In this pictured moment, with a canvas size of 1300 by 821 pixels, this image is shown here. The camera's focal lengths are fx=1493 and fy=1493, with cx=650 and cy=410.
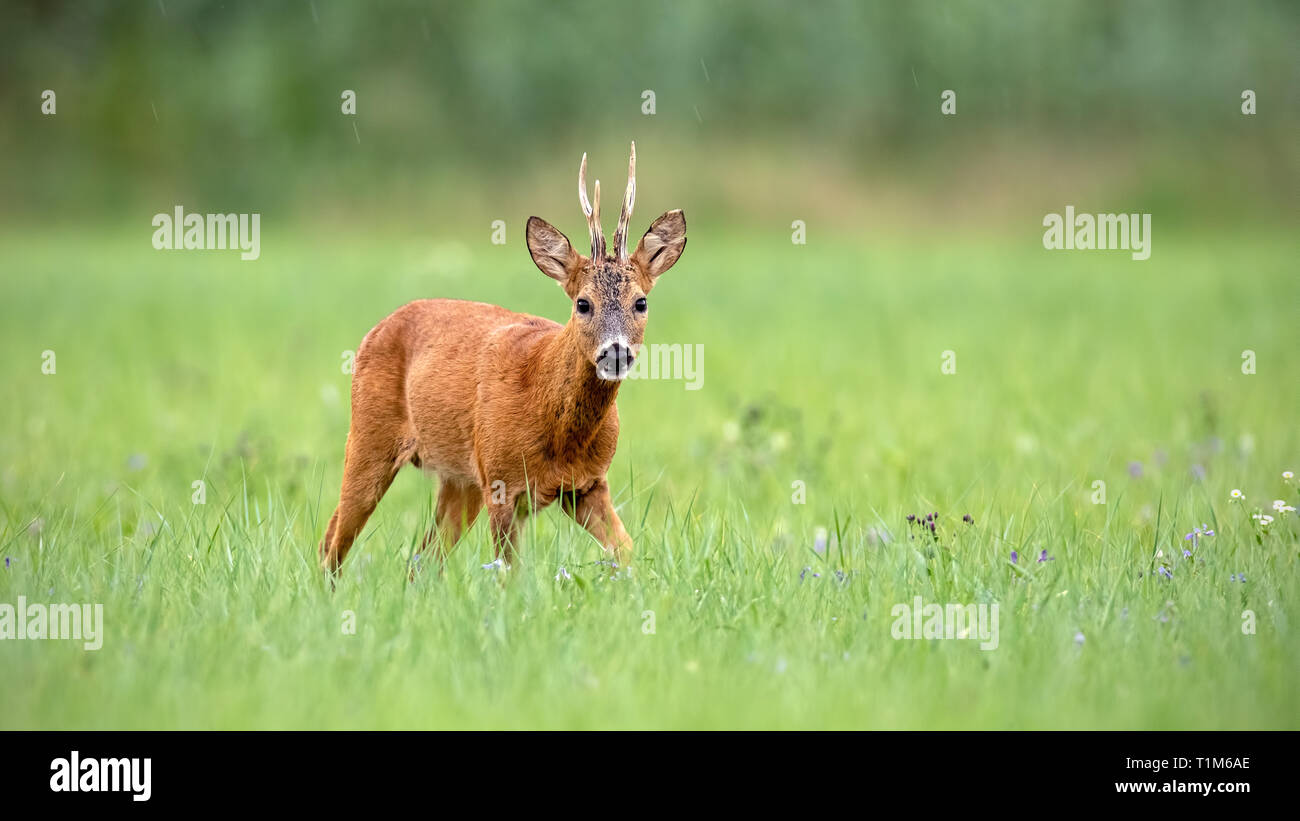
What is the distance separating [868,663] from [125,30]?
2705 centimetres

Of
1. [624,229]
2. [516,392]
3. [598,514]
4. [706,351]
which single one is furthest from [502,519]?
[706,351]

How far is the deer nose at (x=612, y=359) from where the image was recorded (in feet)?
18.2

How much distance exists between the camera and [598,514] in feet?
19.9

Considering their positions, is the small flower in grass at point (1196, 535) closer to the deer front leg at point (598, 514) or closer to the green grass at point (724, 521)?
the green grass at point (724, 521)

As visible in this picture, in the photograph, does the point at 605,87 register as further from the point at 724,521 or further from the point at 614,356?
the point at 614,356

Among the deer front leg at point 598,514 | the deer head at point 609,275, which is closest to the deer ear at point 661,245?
the deer head at point 609,275

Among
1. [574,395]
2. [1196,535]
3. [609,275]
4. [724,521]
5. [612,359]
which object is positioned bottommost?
[1196,535]

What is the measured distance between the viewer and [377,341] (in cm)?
670

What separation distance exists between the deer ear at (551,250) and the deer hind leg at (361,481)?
1.10m

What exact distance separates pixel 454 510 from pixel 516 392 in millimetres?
1133

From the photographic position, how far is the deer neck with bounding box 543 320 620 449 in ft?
19.1

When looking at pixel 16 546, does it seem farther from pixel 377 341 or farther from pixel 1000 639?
pixel 1000 639

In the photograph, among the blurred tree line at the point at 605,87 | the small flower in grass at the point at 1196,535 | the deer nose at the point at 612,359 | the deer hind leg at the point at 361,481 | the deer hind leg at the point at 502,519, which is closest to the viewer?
→ the deer nose at the point at 612,359

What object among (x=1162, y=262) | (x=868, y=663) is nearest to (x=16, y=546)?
(x=868, y=663)
